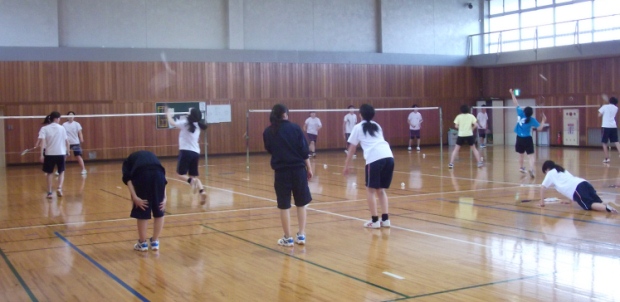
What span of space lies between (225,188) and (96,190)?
3.01 m

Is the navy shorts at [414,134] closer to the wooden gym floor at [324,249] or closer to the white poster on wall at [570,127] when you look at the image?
the white poster on wall at [570,127]

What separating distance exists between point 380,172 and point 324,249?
1.56 m

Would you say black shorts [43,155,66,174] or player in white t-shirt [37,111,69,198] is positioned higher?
player in white t-shirt [37,111,69,198]

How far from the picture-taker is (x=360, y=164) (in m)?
22.2

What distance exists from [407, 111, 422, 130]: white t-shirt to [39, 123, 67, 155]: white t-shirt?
17.4 meters

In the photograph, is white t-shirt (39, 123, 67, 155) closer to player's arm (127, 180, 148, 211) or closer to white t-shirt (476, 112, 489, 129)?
player's arm (127, 180, 148, 211)

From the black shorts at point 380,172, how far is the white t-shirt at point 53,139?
781cm

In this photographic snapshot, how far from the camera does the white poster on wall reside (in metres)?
29.7

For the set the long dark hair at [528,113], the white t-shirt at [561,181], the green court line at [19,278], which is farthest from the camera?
the long dark hair at [528,113]

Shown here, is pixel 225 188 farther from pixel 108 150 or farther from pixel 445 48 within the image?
pixel 445 48

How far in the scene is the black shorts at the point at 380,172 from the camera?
9.46 meters

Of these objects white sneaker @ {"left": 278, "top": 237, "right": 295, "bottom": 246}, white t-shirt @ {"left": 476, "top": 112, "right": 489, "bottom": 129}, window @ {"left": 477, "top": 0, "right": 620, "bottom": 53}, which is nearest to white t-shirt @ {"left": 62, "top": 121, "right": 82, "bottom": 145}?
white sneaker @ {"left": 278, "top": 237, "right": 295, "bottom": 246}

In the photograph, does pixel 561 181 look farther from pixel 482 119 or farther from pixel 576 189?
pixel 482 119

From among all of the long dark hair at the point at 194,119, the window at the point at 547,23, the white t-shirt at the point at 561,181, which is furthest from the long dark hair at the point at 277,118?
the window at the point at 547,23
